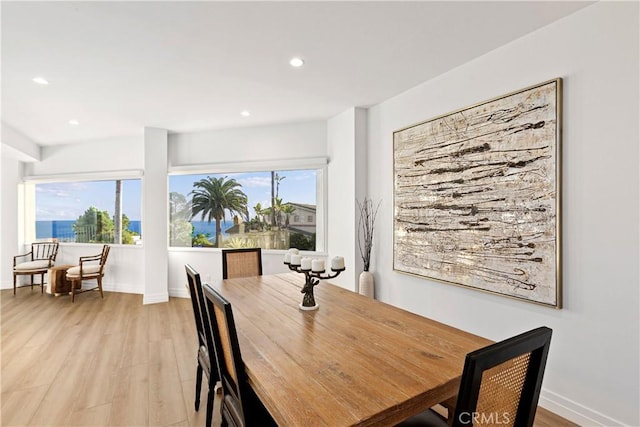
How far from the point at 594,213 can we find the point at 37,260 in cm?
744

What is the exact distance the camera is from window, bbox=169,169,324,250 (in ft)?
15.5

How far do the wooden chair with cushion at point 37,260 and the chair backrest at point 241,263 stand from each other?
14.2ft

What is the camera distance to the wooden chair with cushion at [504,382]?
79cm

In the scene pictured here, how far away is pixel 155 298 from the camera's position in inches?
186

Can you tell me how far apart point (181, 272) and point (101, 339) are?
1.76 meters

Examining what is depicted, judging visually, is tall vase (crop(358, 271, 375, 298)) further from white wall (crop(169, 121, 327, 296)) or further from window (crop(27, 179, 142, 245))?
window (crop(27, 179, 142, 245))

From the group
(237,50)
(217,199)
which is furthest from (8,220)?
(237,50)

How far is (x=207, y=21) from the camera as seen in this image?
2.17 meters

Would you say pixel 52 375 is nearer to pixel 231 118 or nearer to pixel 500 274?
pixel 231 118

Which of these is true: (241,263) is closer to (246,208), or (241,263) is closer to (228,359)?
(228,359)

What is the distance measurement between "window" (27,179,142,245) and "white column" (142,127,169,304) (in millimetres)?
916

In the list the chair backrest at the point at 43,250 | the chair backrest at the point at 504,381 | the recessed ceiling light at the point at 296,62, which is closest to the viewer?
the chair backrest at the point at 504,381

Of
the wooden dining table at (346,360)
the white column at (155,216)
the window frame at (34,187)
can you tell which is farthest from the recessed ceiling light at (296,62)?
the window frame at (34,187)

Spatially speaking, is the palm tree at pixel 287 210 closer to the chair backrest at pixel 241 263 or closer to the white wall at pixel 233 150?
the white wall at pixel 233 150
